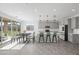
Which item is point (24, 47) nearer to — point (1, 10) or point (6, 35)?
point (6, 35)

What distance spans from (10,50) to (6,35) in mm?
955

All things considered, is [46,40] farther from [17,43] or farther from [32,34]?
[17,43]

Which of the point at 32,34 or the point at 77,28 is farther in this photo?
the point at 77,28

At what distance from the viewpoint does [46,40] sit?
532 cm

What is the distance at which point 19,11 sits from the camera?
5.37m

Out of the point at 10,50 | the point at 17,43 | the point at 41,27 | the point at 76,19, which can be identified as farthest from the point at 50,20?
the point at 76,19

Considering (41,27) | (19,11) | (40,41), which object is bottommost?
(40,41)

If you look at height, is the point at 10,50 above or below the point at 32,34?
below

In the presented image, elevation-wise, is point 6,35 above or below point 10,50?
above
